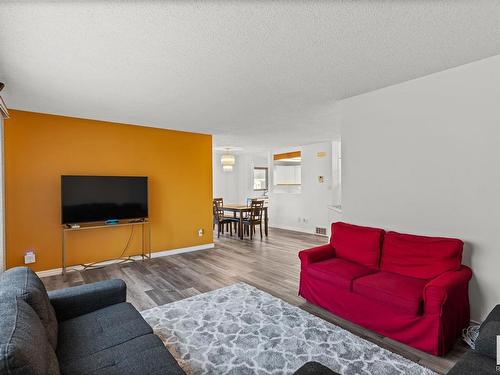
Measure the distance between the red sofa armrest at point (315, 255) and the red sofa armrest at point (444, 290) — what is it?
1.19 m

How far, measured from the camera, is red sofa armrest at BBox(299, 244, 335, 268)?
323cm

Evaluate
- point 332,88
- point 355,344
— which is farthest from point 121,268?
point 332,88

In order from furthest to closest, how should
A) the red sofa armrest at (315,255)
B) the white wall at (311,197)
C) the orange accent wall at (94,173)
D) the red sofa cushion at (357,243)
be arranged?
1. the white wall at (311,197)
2. the orange accent wall at (94,173)
3. the red sofa armrest at (315,255)
4. the red sofa cushion at (357,243)

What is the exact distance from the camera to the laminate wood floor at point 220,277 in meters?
2.55

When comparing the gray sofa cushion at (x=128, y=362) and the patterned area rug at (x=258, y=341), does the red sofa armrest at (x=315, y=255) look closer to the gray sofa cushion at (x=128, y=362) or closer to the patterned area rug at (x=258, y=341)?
the patterned area rug at (x=258, y=341)

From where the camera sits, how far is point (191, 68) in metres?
2.69

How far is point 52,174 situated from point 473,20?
5309 millimetres

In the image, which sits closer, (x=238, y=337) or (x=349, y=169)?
(x=238, y=337)

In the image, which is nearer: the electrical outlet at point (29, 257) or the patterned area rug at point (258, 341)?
the patterned area rug at point (258, 341)

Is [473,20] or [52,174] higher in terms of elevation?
[473,20]

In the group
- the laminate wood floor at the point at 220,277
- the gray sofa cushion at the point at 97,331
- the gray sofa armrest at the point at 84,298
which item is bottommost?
the laminate wood floor at the point at 220,277

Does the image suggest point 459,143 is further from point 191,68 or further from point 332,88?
point 191,68

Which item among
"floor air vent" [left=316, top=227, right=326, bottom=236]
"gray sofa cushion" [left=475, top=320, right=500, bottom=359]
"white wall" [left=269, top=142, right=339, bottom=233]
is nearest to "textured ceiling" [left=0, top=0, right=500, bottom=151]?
"gray sofa cushion" [left=475, top=320, right=500, bottom=359]

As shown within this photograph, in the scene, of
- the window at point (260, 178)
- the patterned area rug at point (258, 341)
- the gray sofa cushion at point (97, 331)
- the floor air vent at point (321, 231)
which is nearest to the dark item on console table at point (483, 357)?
the patterned area rug at point (258, 341)
